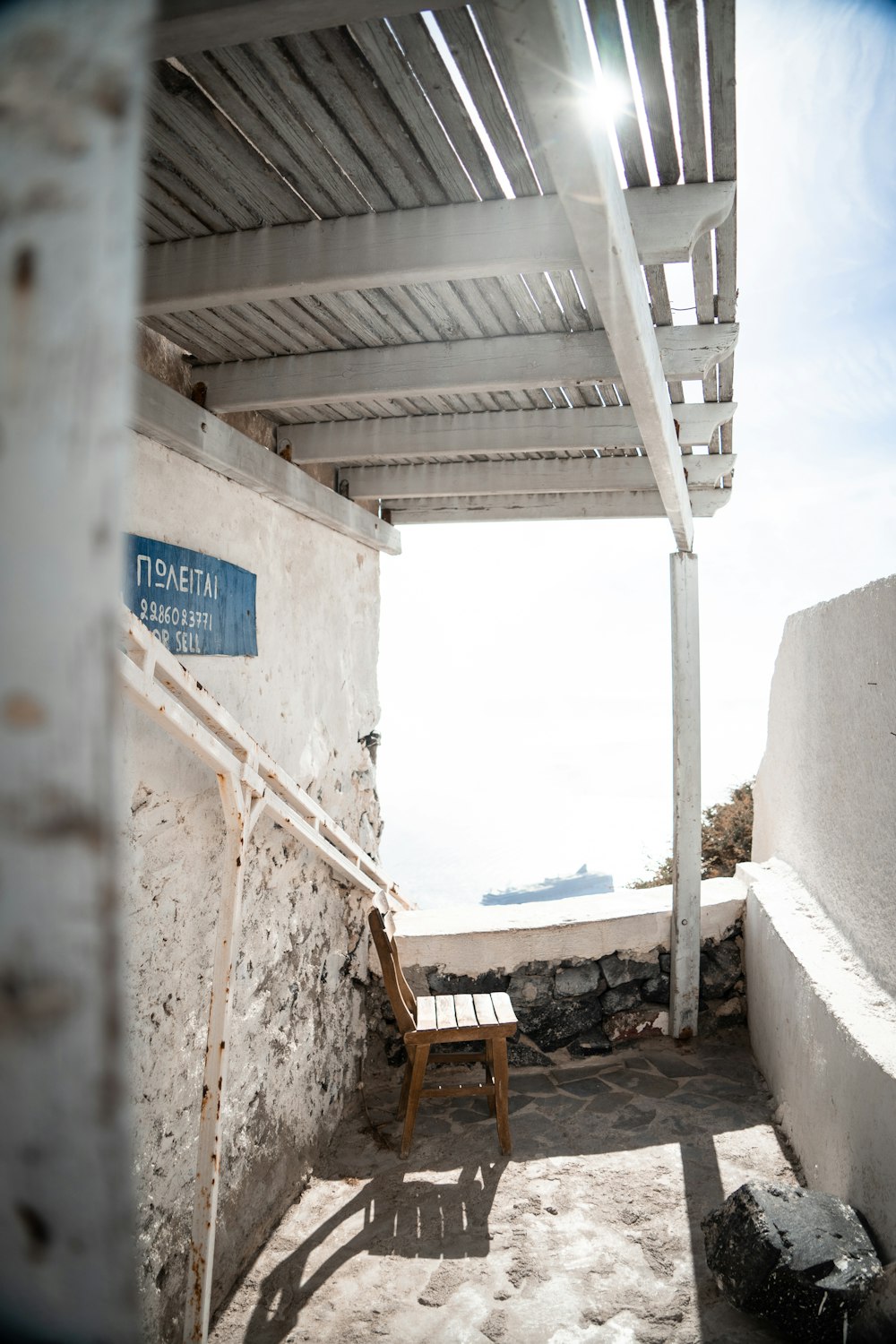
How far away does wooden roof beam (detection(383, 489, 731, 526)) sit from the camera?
503cm

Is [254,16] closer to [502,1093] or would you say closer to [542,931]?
[502,1093]

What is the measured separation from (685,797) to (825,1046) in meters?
1.96

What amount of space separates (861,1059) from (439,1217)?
75.9 inches

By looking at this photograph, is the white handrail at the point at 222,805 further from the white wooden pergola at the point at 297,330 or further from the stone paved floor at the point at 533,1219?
the stone paved floor at the point at 533,1219

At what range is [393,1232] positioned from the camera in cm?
355

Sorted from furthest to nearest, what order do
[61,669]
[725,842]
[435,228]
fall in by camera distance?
[725,842] < [435,228] < [61,669]

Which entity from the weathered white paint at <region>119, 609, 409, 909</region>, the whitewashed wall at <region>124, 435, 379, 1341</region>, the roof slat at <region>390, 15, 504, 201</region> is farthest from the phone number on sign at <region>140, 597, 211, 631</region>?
the roof slat at <region>390, 15, 504, 201</region>

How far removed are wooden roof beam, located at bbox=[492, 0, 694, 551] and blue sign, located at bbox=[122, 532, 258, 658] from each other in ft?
5.53

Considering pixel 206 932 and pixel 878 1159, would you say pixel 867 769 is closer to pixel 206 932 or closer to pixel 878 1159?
pixel 878 1159

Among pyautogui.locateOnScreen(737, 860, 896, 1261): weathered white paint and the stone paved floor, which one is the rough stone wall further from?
pyautogui.locateOnScreen(737, 860, 896, 1261): weathered white paint

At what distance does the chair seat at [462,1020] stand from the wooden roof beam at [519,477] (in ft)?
9.17

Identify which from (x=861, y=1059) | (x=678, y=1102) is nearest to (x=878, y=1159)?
(x=861, y=1059)

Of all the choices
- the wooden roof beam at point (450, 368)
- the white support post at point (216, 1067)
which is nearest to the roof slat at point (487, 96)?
the wooden roof beam at point (450, 368)

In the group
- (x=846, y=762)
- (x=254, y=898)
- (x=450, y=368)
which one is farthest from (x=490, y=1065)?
(x=450, y=368)
